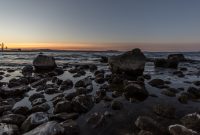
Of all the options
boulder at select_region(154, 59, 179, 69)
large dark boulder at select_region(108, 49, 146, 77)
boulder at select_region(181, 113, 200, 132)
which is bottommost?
boulder at select_region(154, 59, 179, 69)

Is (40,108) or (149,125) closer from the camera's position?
(149,125)

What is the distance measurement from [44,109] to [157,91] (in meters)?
6.30

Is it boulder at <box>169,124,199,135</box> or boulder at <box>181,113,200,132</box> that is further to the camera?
boulder at <box>181,113,200,132</box>

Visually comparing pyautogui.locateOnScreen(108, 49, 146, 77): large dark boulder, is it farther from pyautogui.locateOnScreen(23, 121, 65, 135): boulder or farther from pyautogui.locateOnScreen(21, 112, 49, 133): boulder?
pyautogui.locateOnScreen(23, 121, 65, 135): boulder

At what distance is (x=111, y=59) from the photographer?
2178 centimetres

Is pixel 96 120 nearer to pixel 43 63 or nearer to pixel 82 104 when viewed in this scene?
pixel 82 104

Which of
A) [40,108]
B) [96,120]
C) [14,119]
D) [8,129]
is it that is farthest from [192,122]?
[14,119]

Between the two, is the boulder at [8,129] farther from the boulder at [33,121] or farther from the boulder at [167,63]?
the boulder at [167,63]

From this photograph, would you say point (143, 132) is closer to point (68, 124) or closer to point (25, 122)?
point (68, 124)

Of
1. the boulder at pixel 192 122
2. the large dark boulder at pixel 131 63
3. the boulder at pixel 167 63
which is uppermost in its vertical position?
the large dark boulder at pixel 131 63

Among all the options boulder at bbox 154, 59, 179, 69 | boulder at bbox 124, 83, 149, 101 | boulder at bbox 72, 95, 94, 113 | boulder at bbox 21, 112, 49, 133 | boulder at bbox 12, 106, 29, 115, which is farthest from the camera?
boulder at bbox 154, 59, 179, 69

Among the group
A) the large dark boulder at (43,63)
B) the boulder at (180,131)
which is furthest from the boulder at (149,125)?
the large dark boulder at (43,63)

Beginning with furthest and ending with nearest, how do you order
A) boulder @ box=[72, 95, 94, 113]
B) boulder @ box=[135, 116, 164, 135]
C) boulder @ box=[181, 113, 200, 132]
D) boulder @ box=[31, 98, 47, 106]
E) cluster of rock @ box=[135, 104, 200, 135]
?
boulder @ box=[31, 98, 47, 106] < boulder @ box=[72, 95, 94, 113] < boulder @ box=[181, 113, 200, 132] < boulder @ box=[135, 116, 164, 135] < cluster of rock @ box=[135, 104, 200, 135]

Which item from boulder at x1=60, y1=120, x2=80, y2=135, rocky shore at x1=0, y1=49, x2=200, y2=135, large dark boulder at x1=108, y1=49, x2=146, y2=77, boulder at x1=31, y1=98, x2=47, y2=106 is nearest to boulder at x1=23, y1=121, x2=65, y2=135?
rocky shore at x1=0, y1=49, x2=200, y2=135
